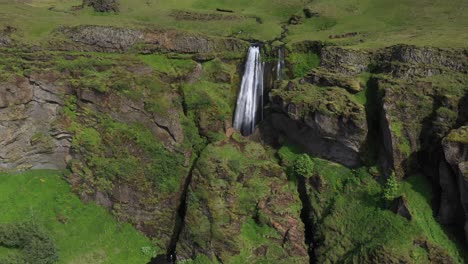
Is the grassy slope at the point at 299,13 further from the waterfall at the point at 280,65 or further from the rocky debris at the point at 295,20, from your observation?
the waterfall at the point at 280,65

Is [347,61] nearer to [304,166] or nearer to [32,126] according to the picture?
[304,166]

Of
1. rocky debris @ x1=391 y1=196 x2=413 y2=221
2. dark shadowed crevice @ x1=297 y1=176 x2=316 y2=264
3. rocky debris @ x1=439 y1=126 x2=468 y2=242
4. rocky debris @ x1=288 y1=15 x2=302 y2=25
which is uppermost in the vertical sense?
rocky debris @ x1=288 y1=15 x2=302 y2=25

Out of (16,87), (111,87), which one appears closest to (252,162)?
(111,87)

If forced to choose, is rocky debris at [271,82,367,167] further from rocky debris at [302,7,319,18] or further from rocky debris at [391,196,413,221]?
rocky debris at [302,7,319,18]

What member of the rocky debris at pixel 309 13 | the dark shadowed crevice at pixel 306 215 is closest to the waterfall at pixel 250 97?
the dark shadowed crevice at pixel 306 215

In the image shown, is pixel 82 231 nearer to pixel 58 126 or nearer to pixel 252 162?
pixel 58 126

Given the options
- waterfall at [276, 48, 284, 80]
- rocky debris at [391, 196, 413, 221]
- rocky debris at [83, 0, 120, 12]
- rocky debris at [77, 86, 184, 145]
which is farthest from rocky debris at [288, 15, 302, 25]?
rocky debris at [391, 196, 413, 221]
